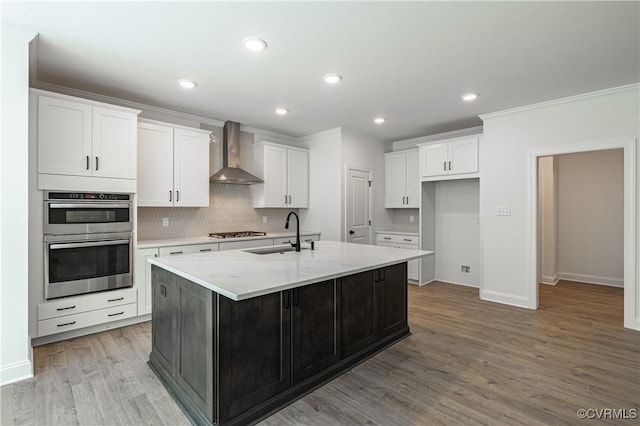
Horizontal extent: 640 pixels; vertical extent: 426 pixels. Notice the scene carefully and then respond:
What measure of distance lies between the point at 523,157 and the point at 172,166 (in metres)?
4.59

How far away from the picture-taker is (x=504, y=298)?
14.5ft

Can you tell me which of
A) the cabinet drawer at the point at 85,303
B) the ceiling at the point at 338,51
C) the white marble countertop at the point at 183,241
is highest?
the ceiling at the point at 338,51

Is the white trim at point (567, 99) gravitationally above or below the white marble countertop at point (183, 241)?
above

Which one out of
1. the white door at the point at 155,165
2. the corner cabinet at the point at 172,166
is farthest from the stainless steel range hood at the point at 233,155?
the white door at the point at 155,165

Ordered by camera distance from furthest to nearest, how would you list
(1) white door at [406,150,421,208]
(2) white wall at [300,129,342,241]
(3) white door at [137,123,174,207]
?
1. (1) white door at [406,150,421,208]
2. (2) white wall at [300,129,342,241]
3. (3) white door at [137,123,174,207]

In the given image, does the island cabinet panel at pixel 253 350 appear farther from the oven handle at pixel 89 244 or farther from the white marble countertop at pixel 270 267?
the oven handle at pixel 89 244

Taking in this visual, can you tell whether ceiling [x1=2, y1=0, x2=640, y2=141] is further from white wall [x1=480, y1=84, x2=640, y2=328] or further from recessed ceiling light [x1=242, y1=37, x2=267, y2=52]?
white wall [x1=480, y1=84, x2=640, y2=328]

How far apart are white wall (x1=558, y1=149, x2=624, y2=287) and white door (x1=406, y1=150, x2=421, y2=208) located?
2.61m

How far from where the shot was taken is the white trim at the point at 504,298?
168 inches

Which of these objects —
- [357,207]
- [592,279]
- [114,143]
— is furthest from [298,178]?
[592,279]

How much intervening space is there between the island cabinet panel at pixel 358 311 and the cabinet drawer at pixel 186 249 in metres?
2.27

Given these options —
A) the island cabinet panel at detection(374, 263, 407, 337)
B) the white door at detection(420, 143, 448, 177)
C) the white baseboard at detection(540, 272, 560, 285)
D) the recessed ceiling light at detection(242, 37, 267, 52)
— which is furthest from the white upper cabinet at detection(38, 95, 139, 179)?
the white baseboard at detection(540, 272, 560, 285)

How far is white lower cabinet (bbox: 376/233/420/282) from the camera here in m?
5.55

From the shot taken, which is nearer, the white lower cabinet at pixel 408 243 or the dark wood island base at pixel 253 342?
the dark wood island base at pixel 253 342
